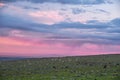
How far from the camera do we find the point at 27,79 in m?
46.4

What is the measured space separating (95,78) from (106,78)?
1479 millimetres

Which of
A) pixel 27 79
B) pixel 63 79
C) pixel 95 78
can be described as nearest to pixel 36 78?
pixel 27 79

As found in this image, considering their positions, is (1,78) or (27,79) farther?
(1,78)

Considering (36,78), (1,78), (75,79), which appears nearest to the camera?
(75,79)

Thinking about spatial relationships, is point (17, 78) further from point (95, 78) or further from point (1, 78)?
point (95, 78)

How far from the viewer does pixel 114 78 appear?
44.2 meters

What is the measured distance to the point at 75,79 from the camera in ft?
144

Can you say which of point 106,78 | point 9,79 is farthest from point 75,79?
point 9,79

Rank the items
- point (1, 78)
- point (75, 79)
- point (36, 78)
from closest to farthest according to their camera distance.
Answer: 1. point (75, 79)
2. point (36, 78)
3. point (1, 78)

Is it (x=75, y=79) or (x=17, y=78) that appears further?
(x=17, y=78)

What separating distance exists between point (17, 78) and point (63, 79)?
818 cm

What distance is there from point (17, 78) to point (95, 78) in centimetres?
1191

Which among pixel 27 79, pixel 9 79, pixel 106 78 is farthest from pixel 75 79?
pixel 9 79

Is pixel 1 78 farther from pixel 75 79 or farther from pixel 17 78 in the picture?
pixel 75 79
